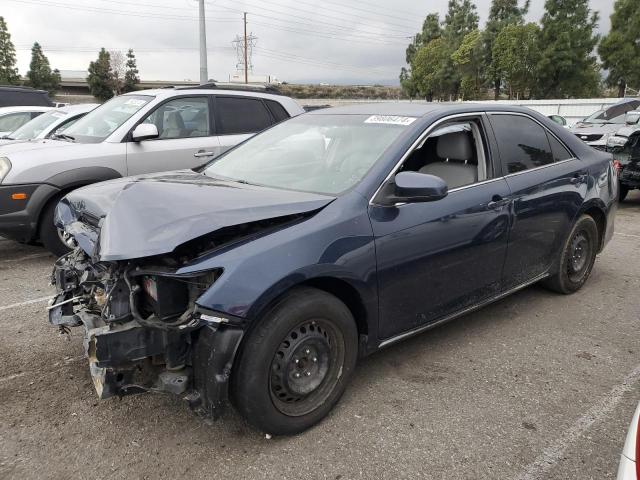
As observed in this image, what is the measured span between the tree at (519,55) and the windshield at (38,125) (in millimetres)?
33073

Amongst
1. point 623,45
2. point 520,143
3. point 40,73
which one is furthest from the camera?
point 40,73

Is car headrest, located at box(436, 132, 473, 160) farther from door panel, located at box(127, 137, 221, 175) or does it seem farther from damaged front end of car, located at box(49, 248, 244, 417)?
door panel, located at box(127, 137, 221, 175)

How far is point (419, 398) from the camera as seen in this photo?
3098 millimetres

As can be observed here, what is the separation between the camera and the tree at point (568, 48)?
32.7 meters

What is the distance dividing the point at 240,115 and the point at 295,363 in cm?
480

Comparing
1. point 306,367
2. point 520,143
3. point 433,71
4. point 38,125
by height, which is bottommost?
point 306,367

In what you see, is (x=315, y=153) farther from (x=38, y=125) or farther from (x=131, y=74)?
(x=131, y=74)

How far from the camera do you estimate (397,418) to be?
2.90m

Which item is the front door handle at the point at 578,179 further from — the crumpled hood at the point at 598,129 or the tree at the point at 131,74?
the tree at the point at 131,74

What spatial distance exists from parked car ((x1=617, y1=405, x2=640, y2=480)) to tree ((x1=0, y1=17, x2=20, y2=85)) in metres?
63.5

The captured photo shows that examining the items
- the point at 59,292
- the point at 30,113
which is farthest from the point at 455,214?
the point at 30,113

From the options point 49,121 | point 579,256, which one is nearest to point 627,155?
point 579,256

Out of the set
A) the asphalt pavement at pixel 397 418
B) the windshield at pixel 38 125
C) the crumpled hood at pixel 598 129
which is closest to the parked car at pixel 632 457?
the asphalt pavement at pixel 397 418

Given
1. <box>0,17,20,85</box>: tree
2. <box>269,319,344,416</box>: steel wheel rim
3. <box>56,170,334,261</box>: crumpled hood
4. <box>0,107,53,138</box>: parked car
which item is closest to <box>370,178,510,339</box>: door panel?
<box>269,319,344,416</box>: steel wheel rim
